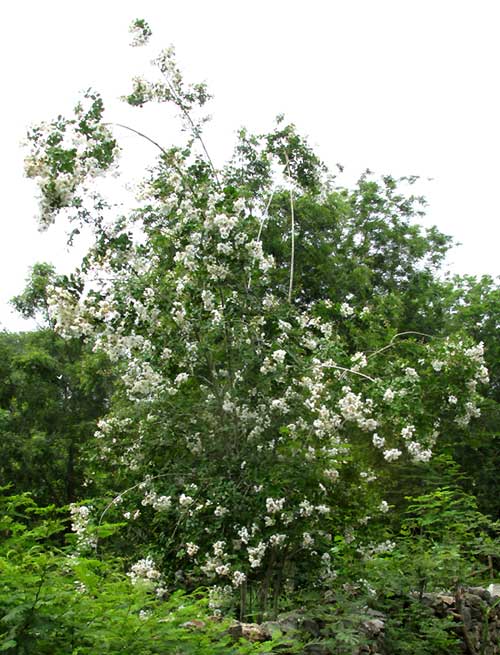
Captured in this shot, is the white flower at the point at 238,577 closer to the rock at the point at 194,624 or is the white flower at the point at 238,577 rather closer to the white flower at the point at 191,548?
the white flower at the point at 191,548

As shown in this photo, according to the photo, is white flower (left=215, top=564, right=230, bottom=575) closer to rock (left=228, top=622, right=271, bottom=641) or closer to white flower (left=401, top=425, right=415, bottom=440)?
rock (left=228, top=622, right=271, bottom=641)

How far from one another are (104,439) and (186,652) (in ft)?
12.1

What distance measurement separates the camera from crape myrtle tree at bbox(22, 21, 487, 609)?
5383mm

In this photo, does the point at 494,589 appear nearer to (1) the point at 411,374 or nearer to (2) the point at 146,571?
(1) the point at 411,374

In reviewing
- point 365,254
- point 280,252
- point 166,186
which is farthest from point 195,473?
point 365,254

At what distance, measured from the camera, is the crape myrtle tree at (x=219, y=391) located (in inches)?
212

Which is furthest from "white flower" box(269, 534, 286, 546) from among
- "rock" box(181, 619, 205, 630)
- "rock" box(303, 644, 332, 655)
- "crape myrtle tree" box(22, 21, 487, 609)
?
"rock" box(181, 619, 205, 630)

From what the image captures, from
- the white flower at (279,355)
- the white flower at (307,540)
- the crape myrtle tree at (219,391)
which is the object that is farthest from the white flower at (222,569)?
the white flower at (279,355)

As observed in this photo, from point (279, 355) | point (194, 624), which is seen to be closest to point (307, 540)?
point (279, 355)

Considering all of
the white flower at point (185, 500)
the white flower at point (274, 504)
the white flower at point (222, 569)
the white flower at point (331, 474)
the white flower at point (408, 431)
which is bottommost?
the white flower at point (222, 569)

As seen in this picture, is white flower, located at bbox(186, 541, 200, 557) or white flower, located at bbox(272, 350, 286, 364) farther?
white flower, located at bbox(272, 350, 286, 364)

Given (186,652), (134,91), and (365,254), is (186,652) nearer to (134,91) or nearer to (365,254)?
(134,91)

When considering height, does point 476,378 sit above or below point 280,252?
below

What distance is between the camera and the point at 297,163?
7.96 m
